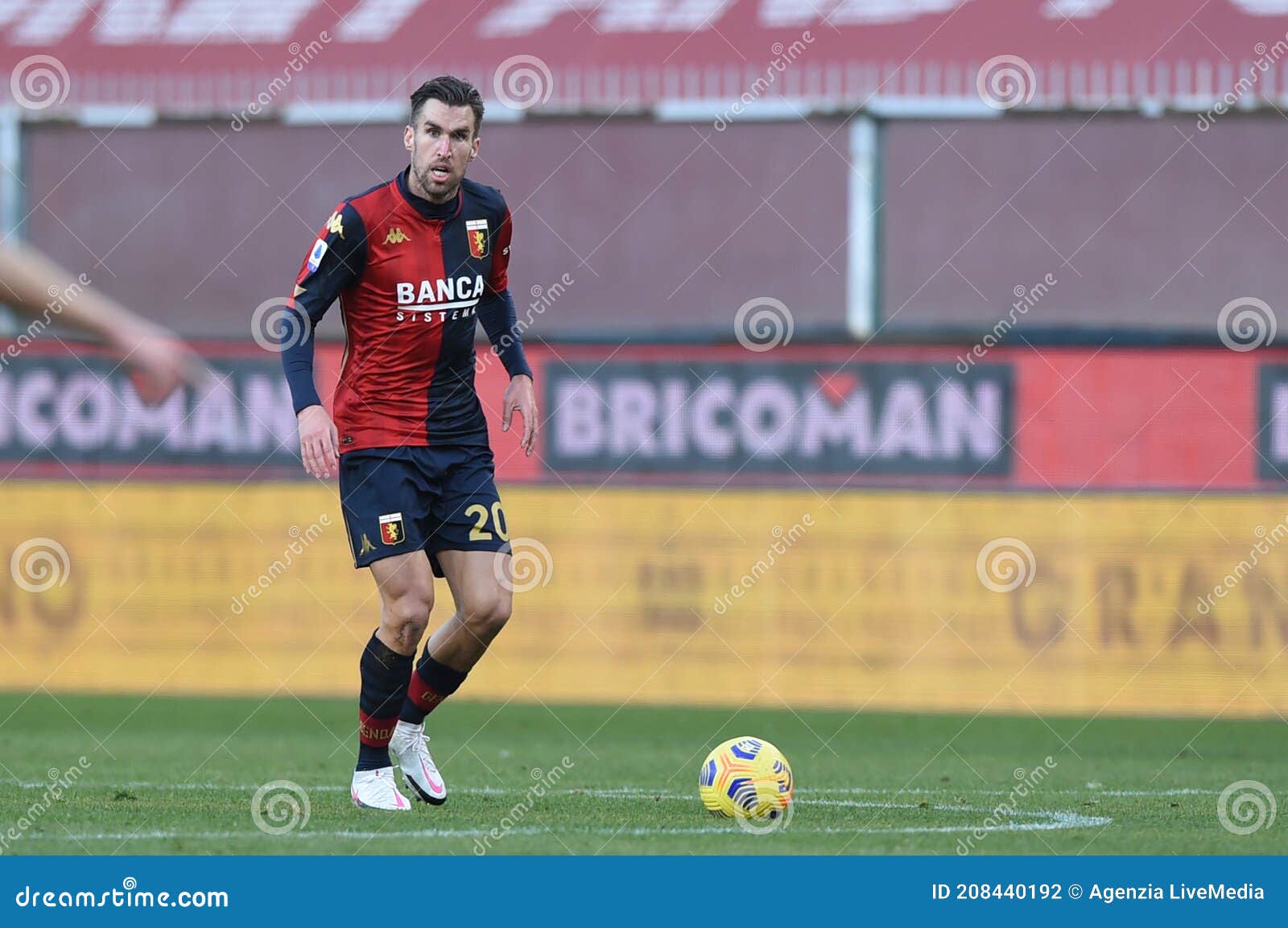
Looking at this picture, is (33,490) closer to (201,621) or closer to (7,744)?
(201,621)

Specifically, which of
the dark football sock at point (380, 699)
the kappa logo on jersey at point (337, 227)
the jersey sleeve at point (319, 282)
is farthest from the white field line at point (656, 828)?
the kappa logo on jersey at point (337, 227)

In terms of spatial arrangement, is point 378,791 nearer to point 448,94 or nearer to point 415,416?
point 415,416

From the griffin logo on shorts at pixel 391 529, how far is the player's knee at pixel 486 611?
1.16 feet

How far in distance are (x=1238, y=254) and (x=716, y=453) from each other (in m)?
7.42

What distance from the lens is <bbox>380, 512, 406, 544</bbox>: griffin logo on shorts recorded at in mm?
6359

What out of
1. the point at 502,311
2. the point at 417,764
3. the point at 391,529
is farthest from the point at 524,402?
the point at 417,764

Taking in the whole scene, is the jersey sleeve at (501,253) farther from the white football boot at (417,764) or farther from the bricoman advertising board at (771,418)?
the bricoman advertising board at (771,418)

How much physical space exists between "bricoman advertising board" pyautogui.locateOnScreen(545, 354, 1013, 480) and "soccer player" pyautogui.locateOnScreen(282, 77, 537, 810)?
15.9ft

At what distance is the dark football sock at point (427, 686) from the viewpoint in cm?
665

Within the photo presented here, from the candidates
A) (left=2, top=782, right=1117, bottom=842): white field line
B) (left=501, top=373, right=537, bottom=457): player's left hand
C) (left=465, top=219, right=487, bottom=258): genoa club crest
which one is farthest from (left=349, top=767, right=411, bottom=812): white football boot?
(left=465, top=219, right=487, bottom=258): genoa club crest

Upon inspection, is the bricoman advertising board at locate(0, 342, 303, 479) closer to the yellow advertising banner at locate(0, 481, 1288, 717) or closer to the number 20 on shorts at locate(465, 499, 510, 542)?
the yellow advertising banner at locate(0, 481, 1288, 717)

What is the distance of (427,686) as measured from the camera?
6.67 meters

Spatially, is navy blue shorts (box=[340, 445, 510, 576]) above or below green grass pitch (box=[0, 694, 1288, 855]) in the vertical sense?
above

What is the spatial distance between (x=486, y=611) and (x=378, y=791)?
2.37 ft
